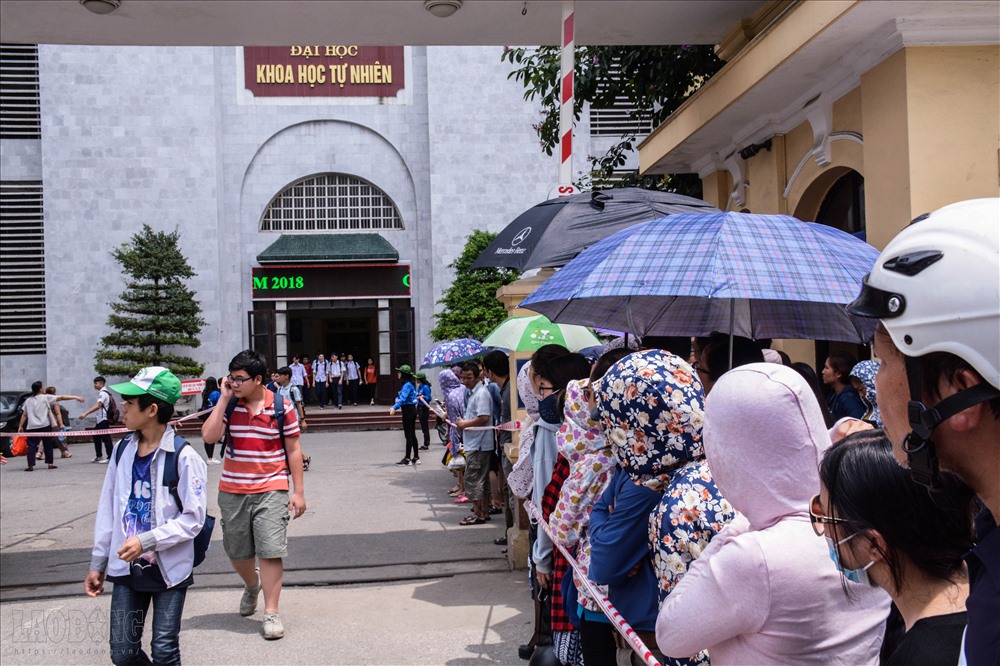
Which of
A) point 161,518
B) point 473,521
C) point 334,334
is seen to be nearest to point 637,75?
point 473,521

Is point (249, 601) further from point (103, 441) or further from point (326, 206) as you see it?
point (326, 206)

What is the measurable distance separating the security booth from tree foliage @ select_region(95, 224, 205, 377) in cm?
242

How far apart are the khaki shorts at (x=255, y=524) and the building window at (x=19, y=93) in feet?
87.3

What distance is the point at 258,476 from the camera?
632 cm

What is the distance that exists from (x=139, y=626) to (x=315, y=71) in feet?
93.7

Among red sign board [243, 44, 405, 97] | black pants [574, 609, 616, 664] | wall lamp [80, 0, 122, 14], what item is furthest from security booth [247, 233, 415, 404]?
black pants [574, 609, 616, 664]

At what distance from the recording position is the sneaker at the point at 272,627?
20.0 feet

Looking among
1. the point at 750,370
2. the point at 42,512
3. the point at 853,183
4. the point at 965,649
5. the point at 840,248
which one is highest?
the point at 853,183

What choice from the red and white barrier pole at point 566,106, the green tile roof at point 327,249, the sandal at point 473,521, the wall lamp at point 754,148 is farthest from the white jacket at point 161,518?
the green tile roof at point 327,249

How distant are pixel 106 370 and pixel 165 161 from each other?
7.20 m

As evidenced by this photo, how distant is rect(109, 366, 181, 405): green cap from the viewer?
447 centimetres

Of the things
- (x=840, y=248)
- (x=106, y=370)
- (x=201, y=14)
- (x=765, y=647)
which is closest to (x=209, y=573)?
(x=201, y=14)

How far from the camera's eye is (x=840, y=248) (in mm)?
4105

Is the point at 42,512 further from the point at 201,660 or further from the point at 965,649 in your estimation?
Answer: the point at 965,649
